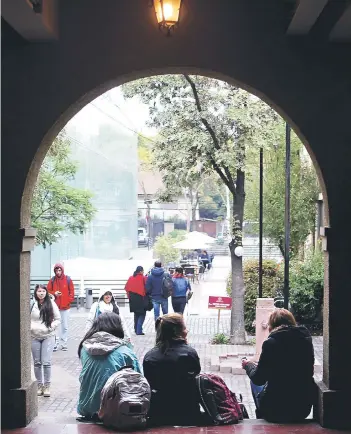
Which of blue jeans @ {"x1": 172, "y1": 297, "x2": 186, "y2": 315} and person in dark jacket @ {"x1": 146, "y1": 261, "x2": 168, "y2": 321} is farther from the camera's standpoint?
blue jeans @ {"x1": 172, "y1": 297, "x2": 186, "y2": 315}

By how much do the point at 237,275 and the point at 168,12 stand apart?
10103mm

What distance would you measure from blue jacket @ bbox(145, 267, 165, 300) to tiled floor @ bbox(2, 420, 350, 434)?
29.4 feet

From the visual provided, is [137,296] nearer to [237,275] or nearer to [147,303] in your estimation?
[147,303]

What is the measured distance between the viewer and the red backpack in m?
5.79

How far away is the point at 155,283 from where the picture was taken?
15008mm

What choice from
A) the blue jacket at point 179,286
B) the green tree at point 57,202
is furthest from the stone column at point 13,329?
the green tree at point 57,202

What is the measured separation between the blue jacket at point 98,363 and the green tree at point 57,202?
1057cm

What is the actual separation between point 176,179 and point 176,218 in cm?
5306

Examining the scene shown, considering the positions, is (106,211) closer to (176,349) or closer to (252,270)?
(252,270)

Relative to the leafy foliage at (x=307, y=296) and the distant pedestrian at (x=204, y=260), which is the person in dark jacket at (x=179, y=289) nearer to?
the leafy foliage at (x=307, y=296)

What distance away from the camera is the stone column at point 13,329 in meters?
5.90

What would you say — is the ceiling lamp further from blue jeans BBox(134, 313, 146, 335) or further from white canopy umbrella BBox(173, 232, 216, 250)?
white canopy umbrella BBox(173, 232, 216, 250)

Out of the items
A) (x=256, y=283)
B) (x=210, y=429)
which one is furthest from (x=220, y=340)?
(x=210, y=429)

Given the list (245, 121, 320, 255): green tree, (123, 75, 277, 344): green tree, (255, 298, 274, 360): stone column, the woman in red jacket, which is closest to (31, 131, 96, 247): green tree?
(123, 75, 277, 344): green tree
